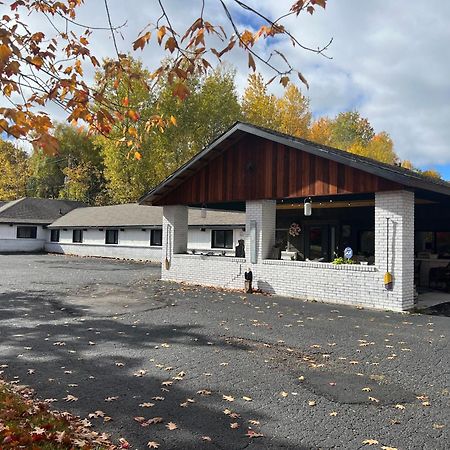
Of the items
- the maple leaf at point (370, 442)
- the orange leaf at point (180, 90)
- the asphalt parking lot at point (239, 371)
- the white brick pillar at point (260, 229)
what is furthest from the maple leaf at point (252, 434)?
the white brick pillar at point (260, 229)

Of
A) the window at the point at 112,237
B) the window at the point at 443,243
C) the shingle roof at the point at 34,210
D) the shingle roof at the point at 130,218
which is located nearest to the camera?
the window at the point at 443,243

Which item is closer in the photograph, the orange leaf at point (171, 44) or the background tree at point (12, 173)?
the orange leaf at point (171, 44)

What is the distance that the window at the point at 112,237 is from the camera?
34500mm

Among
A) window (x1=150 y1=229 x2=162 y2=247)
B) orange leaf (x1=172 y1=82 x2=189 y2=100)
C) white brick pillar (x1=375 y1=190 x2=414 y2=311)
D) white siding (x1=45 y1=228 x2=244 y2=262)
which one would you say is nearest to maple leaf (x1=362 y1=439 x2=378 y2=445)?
orange leaf (x1=172 y1=82 x2=189 y2=100)

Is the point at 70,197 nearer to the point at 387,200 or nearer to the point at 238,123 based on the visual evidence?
the point at 238,123

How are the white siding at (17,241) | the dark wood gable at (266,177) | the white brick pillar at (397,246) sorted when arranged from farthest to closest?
the white siding at (17,241) → the dark wood gable at (266,177) → the white brick pillar at (397,246)

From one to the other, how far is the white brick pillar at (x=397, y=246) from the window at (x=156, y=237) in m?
20.8

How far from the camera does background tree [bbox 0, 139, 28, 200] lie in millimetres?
56406

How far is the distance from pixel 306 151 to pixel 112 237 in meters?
24.5

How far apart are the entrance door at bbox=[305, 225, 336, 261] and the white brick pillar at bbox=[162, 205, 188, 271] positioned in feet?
22.1

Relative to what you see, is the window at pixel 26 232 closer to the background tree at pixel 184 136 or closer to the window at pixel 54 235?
the window at pixel 54 235


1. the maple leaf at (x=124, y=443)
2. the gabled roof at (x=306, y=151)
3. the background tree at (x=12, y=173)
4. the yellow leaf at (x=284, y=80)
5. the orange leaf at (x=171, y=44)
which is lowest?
the maple leaf at (x=124, y=443)

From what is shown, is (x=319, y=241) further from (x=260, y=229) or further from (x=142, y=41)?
(x=142, y=41)

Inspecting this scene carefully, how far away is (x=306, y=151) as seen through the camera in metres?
13.7
